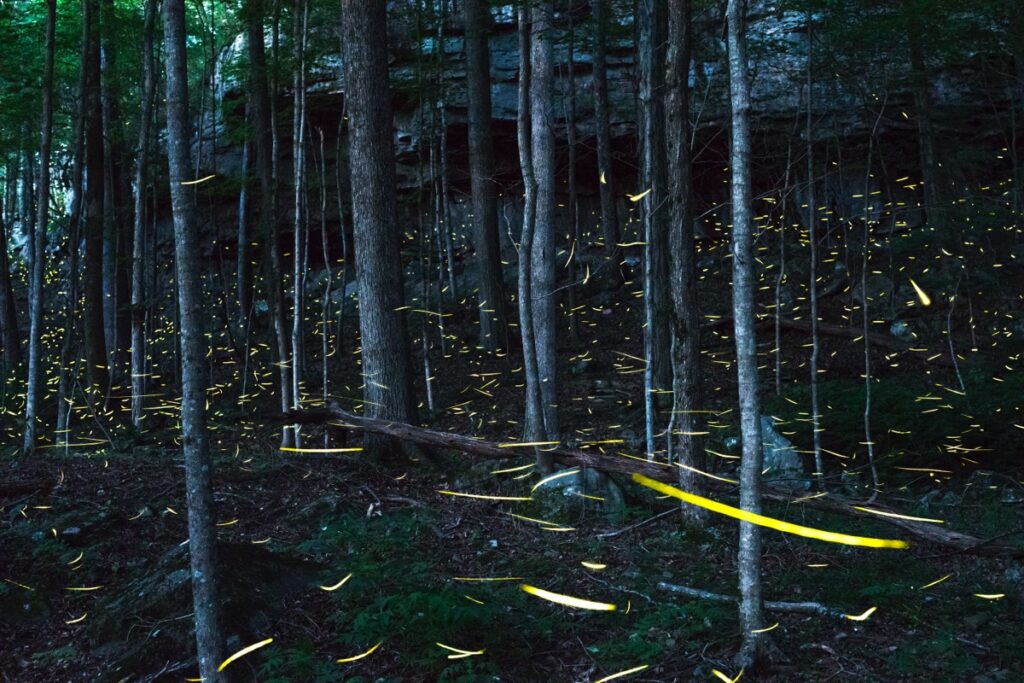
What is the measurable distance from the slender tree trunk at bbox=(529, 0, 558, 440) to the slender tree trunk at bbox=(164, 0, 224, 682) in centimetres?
488

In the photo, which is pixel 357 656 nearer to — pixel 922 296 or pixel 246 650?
pixel 246 650

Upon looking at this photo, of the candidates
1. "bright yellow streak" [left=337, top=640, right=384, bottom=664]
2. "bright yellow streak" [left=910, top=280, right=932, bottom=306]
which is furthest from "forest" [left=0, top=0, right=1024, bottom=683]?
"bright yellow streak" [left=910, top=280, right=932, bottom=306]

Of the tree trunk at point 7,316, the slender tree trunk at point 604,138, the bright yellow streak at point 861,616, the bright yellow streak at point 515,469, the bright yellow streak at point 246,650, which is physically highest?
the slender tree trunk at point 604,138

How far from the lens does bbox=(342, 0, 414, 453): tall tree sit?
10703mm

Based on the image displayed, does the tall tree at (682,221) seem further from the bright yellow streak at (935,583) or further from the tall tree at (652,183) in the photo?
the bright yellow streak at (935,583)

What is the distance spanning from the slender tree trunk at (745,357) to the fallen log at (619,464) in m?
2.24

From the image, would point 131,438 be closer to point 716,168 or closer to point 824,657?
point 824,657

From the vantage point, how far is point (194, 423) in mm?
5504

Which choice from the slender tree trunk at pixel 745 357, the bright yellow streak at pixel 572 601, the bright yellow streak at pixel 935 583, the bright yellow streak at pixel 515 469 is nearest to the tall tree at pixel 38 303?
the bright yellow streak at pixel 515 469

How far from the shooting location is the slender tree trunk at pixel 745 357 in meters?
5.78

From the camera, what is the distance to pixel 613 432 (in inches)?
522

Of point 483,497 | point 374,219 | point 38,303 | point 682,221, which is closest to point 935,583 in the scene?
point 682,221

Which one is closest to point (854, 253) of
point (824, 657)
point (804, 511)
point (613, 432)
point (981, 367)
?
point (981, 367)

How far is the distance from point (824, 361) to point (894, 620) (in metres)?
10.1
